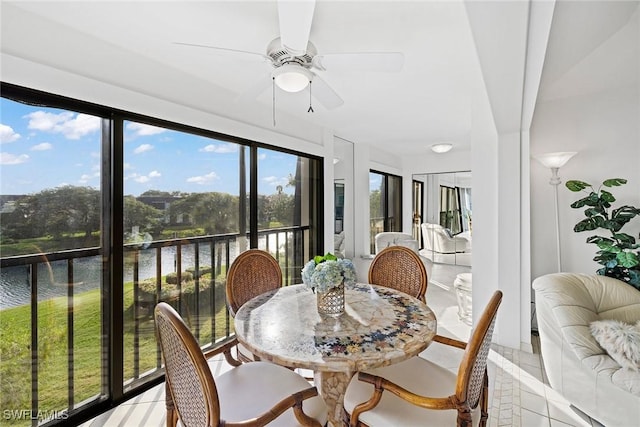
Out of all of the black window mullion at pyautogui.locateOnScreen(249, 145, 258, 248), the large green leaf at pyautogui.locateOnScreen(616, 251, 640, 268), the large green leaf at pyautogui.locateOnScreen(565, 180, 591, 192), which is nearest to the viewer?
the large green leaf at pyautogui.locateOnScreen(616, 251, 640, 268)

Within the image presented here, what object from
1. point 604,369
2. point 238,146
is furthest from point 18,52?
point 604,369

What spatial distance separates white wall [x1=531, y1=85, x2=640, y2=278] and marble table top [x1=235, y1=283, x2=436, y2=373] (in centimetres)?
230

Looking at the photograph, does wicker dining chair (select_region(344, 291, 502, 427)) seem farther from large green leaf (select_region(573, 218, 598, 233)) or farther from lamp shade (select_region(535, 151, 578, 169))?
lamp shade (select_region(535, 151, 578, 169))

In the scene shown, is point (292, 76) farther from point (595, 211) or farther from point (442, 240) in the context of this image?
point (442, 240)

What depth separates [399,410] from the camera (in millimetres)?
1312

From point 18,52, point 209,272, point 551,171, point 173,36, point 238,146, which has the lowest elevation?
point 209,272

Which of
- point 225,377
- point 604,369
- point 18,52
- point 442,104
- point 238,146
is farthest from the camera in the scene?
point 442,104

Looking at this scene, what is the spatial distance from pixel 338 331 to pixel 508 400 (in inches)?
61.6

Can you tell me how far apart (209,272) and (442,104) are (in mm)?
3028

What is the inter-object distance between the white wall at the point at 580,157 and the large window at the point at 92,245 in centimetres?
338

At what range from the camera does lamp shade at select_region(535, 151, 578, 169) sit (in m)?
2.98

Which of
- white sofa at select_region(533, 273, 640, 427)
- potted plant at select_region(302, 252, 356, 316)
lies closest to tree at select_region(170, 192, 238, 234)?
potted plant at select_region(302, 252, 356, 316)

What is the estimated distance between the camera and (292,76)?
1747 mm

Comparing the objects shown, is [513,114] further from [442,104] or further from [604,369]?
[604,369]
